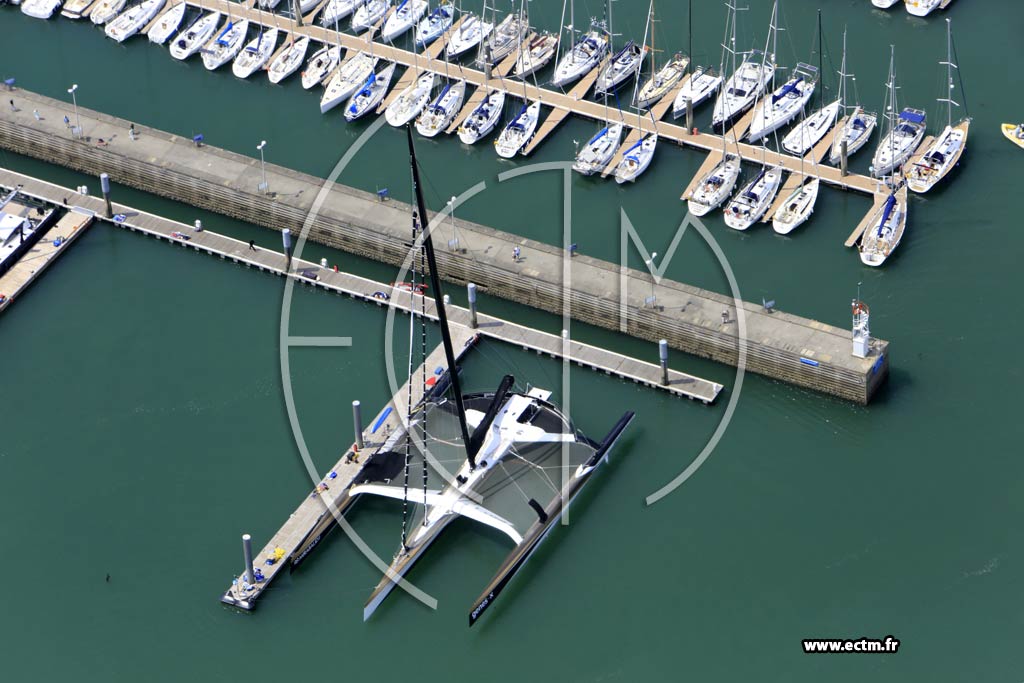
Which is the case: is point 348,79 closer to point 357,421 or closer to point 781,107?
point 781,107

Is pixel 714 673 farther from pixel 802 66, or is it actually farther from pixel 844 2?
pixel 844 2

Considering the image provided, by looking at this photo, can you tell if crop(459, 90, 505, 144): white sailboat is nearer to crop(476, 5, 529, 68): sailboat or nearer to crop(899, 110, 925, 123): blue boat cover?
crop(476, 5, 529, 68): sailboat

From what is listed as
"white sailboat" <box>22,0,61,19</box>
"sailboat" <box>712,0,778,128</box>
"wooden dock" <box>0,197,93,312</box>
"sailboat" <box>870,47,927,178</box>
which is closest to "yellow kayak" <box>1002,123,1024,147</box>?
"sailboat" <box>870,47,927,178</box>

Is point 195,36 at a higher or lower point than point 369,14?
lower

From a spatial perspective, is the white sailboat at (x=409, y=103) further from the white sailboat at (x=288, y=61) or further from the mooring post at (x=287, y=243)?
the mooring post at (x=287, y=243)

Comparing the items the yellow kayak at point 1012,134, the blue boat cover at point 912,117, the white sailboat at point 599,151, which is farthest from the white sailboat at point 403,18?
the yellow kayak at point 1012,134

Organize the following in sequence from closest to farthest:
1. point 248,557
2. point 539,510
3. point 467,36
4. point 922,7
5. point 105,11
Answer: point 248,557
point 539,510
point 467,36
point 922,7
point 105,11

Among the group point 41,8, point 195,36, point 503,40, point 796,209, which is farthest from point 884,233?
point 41,8

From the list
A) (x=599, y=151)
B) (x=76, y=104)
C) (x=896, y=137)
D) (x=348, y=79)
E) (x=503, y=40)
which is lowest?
Answer: (x=76, y=104)
